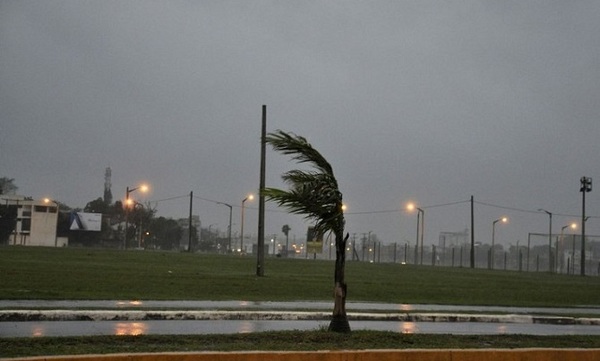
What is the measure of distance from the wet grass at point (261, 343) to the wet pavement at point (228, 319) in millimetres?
1727

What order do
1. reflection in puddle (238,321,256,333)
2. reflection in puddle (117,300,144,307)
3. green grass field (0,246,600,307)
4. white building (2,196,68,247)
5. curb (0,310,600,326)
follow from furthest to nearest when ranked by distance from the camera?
white building (2,196,68,247) < green grass field (0,246,600,307) < reflection in puddle (117,300,144,307) < curb (0,310,600,326) < reflection in puddle (238,321,256,333)

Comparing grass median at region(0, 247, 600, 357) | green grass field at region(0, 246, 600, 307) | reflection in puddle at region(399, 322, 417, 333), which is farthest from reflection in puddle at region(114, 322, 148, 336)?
green grass field at region(0, 246, 600, 307)

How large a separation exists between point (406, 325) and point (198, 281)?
11542 millimetres

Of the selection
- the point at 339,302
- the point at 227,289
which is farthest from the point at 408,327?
the point at 227,289

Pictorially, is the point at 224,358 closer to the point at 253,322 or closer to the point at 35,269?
the point at 253,322

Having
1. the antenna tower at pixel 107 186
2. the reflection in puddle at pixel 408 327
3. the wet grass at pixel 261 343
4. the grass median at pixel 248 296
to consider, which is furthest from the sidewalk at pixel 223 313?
the antenna tower at pixel 107 186

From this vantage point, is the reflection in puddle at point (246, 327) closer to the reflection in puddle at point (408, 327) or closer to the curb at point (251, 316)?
the curb at point (251, 316)

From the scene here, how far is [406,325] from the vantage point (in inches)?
639

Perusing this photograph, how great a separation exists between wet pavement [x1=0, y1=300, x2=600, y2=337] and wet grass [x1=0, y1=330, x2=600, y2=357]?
173 centimetres

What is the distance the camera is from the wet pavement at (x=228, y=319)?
44.0 ft

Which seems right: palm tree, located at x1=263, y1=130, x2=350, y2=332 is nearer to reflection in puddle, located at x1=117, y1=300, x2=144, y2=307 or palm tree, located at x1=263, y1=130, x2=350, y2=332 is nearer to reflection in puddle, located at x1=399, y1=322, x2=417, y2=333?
reflection in puddle, located at x1=399, y1=322, x2=417, y2=333

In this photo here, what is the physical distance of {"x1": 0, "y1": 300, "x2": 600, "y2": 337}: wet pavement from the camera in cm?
1341

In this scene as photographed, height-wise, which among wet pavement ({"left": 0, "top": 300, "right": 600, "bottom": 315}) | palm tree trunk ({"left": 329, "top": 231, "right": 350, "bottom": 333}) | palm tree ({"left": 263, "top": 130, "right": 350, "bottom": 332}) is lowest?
wet pavement ({"left": 0, "top": 300, "right": 600, "bottom": 315})

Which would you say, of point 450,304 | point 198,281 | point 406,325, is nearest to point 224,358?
point 406,325
